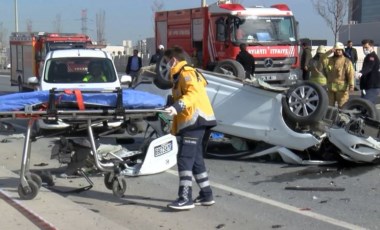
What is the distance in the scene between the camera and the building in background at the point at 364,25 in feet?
212

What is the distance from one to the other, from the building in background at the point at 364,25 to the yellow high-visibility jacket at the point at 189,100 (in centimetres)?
5698

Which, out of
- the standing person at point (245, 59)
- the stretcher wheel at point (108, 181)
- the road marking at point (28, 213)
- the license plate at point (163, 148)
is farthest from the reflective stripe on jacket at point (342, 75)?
the road marking at point (28, 213)

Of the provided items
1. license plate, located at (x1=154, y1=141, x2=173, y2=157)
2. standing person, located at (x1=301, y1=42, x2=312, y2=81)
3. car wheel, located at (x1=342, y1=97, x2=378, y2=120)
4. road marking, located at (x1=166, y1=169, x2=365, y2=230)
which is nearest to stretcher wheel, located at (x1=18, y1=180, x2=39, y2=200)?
license plate, located at (x1=154, y1=141, x2=173, y2=157)

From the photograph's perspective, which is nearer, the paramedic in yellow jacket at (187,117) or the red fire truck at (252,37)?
the paramedic in yellow jacket at (187,117)

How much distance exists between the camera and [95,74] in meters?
12.4

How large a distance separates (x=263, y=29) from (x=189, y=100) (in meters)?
12.3

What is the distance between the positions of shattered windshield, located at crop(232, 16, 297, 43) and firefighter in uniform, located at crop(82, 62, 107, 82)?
20.4 feet

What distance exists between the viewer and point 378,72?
42.9ft

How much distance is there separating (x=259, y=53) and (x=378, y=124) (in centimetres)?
920

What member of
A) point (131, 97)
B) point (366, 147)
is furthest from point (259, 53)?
point (131, 97)

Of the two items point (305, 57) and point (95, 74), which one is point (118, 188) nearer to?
point (95, 74)

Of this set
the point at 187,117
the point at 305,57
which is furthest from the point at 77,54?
the point at 305,57

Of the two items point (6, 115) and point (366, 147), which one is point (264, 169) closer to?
point (366, 147)

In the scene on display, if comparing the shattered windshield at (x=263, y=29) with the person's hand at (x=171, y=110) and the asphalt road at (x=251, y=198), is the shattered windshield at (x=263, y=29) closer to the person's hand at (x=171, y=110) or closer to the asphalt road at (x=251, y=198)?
the asphalt road at (x=251, y=198)
